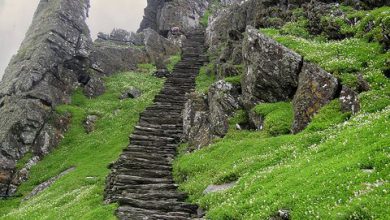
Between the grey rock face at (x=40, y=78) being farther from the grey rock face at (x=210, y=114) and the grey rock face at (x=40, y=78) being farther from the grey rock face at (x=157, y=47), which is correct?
the grey rock face at (x=210, y=114)

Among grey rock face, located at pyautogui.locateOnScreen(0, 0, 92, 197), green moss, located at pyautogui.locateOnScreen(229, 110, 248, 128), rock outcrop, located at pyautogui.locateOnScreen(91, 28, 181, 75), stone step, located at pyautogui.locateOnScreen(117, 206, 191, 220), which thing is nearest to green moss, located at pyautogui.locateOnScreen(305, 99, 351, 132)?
green moss, located at pyautogui.locateOnScreen(229, 110, 248, 128)

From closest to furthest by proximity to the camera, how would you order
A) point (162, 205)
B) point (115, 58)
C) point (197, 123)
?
point (162, 205) < point (197, 123) < point (115, 58)

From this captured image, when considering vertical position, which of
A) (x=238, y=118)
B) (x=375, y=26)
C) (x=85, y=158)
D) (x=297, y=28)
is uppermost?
(x=297, y=28)

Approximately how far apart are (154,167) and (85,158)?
12.5 meters

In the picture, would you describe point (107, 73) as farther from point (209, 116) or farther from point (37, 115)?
point (209, 116)

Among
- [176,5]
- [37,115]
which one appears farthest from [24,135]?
[176,5]

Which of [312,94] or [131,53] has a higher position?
[131,53]

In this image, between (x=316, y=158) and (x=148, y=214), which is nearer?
(x=316, y=158)

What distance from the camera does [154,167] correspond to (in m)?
31.1

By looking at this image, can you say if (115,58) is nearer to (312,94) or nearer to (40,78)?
(40,78)

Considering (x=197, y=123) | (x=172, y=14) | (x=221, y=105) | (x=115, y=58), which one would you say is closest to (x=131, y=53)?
(x=115, y=58)

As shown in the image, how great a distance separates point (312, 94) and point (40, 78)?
3580 cm

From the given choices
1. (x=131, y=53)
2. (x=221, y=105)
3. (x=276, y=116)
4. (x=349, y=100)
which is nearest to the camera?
(x=349, y=100)

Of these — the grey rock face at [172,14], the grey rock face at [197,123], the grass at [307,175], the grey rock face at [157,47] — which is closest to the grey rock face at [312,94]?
the grass at [307,175]
